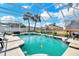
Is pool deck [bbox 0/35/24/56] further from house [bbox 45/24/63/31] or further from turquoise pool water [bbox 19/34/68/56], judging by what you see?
house [bbox 45/24/63/31]

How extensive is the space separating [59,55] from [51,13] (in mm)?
505

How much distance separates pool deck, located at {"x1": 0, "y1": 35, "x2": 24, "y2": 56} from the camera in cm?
209

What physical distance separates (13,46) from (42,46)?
0.34 metres

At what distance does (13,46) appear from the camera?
6.93 feet

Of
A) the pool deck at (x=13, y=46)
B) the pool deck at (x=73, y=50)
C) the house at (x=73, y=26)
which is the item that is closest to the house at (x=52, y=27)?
the house at (x=73, y=26)

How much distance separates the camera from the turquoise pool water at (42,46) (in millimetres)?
2109

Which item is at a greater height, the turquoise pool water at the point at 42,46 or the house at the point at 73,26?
the house at the point at 73,26

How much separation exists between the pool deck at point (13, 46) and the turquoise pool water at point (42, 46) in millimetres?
48

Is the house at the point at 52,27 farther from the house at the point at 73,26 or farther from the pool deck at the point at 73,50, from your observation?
the pool deck at the point at 73,50

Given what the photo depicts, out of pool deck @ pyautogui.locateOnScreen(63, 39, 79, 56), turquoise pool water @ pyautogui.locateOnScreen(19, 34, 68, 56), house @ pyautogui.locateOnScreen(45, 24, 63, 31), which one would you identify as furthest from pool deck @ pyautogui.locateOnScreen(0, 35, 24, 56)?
pool deck @ pyautogui.locateOnScreen(63, 39, 79, 56)

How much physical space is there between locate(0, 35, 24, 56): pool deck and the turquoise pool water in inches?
1.9

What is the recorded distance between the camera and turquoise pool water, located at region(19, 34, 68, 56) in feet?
6.92

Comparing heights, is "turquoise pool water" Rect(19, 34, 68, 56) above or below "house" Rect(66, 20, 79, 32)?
below

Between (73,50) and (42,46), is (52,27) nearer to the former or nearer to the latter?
(42,46)
